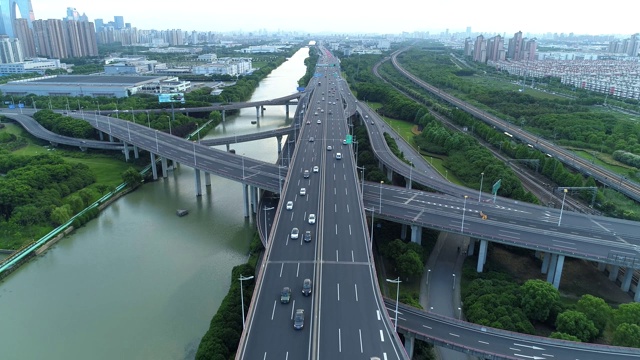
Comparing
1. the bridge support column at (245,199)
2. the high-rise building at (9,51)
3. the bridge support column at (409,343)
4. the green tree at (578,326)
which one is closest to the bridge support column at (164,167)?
the bridge support column at (245,199)

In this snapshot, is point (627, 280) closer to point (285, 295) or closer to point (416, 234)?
point (416, 234)

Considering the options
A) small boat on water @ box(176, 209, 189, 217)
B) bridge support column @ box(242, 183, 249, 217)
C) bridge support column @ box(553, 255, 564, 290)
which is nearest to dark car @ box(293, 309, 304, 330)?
bridge support column @ box(553, 255, 564, 290)

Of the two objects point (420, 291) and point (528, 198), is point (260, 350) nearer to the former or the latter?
point (420, 291)

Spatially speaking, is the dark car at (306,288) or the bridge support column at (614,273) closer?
the dark car at (306,288)

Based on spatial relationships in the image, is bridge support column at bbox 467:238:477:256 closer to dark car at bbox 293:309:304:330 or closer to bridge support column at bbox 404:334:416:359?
bridge support column at bbox 404:334:416:359

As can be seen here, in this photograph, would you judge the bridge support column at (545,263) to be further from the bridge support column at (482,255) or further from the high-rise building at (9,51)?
the high-rise building at (9,51)

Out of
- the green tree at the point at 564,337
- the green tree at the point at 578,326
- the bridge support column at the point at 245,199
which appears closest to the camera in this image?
the green tree at the point at 564,337

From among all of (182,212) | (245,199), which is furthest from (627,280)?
(182,212)
